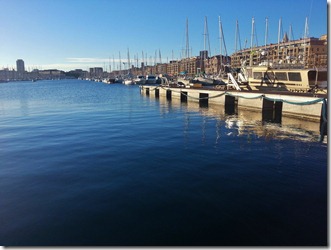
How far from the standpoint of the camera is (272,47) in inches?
5281

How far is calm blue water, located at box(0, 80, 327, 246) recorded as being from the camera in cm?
Result: 775

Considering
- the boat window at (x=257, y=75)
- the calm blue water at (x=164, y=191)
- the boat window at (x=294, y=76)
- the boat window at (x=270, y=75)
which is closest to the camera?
the calm blue water at (x=164, y=191)

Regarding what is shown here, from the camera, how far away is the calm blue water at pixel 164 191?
775 centimetres

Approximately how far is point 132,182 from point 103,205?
2.18 m

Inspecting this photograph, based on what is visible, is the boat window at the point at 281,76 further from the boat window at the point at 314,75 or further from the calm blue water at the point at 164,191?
the calm blue water at the point at 164,191

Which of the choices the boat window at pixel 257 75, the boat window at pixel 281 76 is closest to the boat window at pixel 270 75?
the boat window at pixel 281 76

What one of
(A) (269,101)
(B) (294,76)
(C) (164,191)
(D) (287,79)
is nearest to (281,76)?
(D) (287,79)

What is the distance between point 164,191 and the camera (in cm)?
1060

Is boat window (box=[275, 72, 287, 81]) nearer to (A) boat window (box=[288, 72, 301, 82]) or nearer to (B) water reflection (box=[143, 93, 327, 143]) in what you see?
(A) boat window (box=[288, 72, 301, 82])

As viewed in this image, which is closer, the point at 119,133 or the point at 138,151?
the point at 138,151

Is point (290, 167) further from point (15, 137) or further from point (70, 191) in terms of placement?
point (15, 137)

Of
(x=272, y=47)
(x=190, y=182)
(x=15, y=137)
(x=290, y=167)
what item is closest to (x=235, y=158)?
(x=290, y=167)

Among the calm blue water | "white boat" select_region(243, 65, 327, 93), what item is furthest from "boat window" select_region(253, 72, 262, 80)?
the calm blue water

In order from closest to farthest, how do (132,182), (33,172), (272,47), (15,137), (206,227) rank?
(206,227) < (132,182) < (33,172) < (15,137) < (272,47)
